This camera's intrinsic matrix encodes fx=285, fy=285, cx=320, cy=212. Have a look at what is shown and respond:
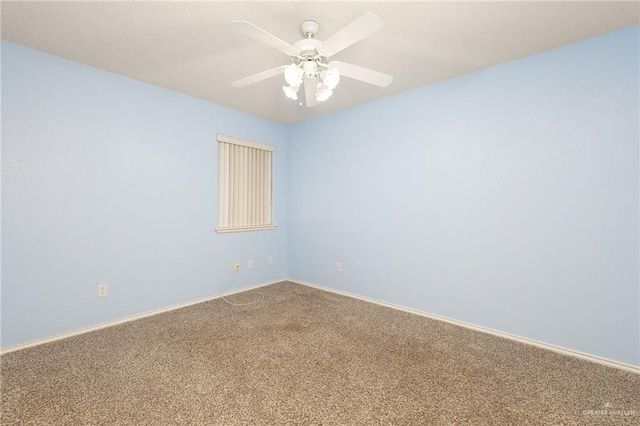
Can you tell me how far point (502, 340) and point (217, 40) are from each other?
3412 mm

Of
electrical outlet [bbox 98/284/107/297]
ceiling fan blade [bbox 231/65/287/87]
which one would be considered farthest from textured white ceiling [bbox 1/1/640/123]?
electrical outlet [bbox 98/284/107/297]

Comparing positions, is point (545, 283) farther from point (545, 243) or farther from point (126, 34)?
point (126, 34)

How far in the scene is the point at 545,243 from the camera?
2.36 m

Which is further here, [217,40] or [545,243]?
[545,243]

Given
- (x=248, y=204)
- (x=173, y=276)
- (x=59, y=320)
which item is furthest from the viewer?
(x=248, y=204)

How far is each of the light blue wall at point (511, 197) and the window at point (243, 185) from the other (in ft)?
3.74

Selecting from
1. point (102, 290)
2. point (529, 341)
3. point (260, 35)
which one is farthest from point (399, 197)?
point (102, 290)

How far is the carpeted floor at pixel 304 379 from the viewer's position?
1.59m

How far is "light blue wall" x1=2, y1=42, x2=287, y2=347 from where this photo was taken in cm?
228

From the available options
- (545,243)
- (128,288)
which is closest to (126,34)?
(128,288)

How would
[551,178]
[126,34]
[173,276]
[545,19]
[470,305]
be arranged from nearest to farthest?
[545,19], [126,34], [551,178], [470,305], [173,276]

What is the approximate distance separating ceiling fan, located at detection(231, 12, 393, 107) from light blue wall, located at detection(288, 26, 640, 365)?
1283 millimetres

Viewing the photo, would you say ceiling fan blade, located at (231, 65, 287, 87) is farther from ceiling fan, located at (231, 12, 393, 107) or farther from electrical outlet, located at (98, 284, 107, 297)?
electrical outlet, located at (98, 284, 107, 297)

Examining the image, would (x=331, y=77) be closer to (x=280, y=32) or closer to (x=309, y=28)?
(x=309, y=28)
